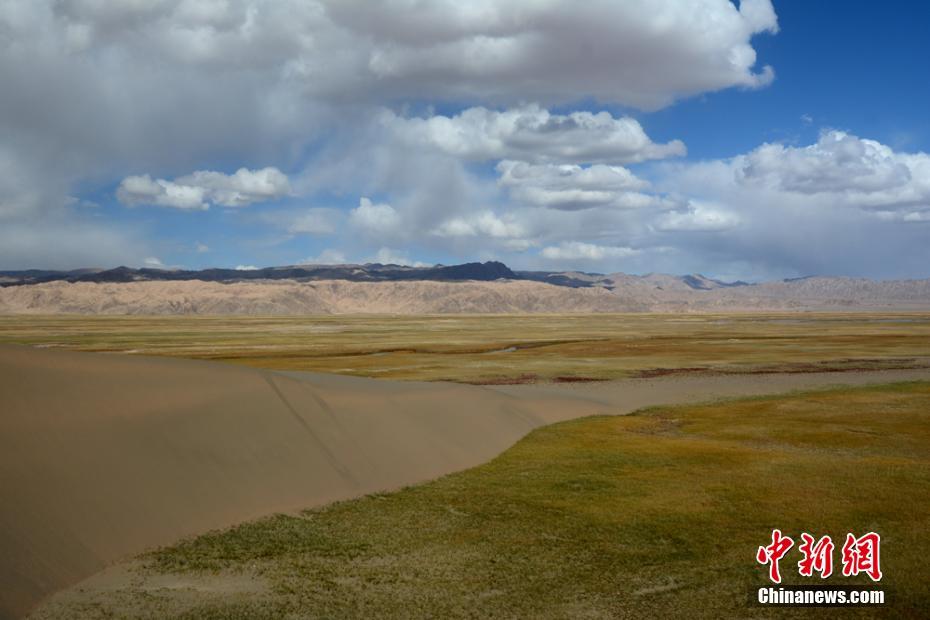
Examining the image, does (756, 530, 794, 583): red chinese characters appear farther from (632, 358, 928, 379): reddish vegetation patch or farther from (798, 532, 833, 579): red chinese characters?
(632, 358, 928, 379): reddish vegetation patch

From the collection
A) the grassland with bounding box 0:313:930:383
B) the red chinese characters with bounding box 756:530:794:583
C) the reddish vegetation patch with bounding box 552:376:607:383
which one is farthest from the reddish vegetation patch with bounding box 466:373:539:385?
the red chinese characters with bounding box 756:530:794:583

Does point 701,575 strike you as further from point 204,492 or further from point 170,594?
point 204,492

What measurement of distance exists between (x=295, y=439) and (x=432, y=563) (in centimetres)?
1169

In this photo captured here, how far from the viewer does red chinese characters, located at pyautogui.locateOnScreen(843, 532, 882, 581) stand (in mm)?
18534

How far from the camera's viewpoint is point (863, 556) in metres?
19.4

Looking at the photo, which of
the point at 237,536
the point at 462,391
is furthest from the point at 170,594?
the point at 462,391

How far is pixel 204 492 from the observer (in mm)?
23578

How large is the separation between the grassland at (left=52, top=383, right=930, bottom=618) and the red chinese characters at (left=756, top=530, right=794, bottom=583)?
0.33m

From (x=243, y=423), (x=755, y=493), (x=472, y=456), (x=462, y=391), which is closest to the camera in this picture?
(x=755, y=493)

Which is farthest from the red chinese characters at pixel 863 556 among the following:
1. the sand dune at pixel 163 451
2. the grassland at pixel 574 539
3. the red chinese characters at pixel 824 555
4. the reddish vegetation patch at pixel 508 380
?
the reddish vegetation patch at pixel 508 380

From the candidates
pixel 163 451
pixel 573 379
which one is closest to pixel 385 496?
pixel 163 451

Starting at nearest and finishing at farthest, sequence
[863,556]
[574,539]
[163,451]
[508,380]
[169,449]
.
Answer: [863,556]
[574,539]
[163,451]
[169,449]
[508,380]

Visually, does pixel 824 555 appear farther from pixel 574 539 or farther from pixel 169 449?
pixel 169 449

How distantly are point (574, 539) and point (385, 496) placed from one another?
26.2 ft
